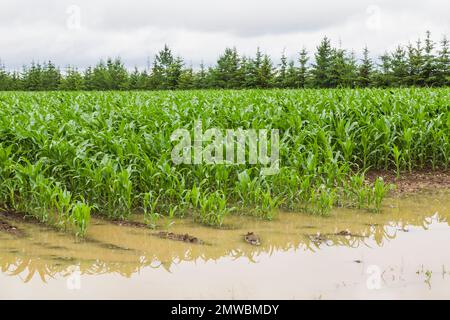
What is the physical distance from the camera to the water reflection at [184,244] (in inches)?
166

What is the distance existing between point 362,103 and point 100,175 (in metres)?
5.71

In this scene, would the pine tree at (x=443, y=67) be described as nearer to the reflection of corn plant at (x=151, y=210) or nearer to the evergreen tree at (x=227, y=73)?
the evergreen tree at (x=227, y=73)

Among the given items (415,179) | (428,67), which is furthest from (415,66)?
(415,179)

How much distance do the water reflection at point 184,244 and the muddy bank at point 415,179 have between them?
1215 mm

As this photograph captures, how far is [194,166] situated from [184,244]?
1.81 m

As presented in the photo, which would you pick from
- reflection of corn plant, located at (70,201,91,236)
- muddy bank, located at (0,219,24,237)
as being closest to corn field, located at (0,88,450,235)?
reflection of corn plant, located at (70,201,91,236)

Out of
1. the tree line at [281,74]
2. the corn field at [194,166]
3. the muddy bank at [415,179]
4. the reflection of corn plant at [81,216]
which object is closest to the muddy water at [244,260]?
the reflection of corn plant at [81,216]

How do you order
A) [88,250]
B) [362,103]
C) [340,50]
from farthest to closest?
[340,50] < [362,103] < [88,250]

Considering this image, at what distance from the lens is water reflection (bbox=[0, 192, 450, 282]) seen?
4.23m

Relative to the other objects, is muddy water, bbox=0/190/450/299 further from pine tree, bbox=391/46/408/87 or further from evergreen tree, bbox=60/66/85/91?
evergreen tree, bbox=60/66/85/91

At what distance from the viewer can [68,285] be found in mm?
3760

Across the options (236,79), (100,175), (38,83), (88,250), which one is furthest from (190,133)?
(38,83)

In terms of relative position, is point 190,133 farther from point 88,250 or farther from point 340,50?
point 340,50
